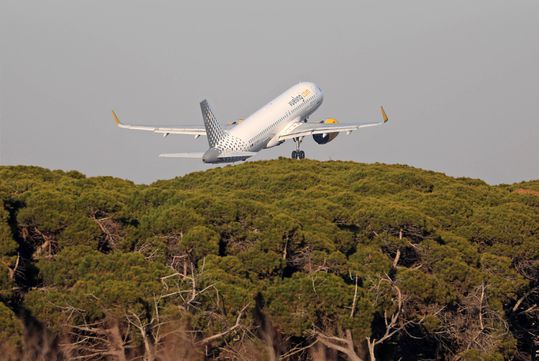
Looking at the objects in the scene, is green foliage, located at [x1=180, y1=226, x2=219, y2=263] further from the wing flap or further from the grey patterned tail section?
the grey patterned tail section

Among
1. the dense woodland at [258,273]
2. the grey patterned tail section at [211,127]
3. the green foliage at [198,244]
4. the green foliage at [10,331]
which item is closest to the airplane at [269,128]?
the grey patterned tail section at [211,127]

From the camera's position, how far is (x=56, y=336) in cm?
3803

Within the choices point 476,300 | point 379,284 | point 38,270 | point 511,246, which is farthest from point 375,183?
point 38,270

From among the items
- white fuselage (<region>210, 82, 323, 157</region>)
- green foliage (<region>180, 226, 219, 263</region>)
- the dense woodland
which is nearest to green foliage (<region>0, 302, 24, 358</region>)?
the dense woodland

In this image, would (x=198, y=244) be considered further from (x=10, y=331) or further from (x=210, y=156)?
(x=210, y=156)

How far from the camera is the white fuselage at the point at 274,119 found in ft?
278

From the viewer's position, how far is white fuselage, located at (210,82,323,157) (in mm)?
84625

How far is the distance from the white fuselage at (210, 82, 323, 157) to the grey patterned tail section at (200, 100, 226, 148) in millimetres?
543

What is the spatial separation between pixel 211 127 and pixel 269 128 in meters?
4.94

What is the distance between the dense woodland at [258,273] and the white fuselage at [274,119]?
24.0 meters

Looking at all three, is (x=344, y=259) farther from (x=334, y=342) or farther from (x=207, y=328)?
(x=207, y=328)

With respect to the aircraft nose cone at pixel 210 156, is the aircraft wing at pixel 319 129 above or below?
above

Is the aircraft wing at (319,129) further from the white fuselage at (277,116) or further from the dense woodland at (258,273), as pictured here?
the dense woodland at (258,273)

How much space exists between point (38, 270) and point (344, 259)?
11.6 metres
